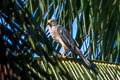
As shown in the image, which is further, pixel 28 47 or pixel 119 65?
pixel 119 65

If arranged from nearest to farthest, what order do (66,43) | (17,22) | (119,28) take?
(17,22), (119,28), (66,43)

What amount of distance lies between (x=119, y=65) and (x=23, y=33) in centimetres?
219

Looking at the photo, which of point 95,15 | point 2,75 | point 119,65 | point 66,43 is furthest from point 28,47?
point 66,43

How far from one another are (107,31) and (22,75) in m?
2.44

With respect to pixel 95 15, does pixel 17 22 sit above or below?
below

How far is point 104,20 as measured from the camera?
365 cm

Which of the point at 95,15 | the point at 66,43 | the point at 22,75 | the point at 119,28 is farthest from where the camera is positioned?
the point at 66,43

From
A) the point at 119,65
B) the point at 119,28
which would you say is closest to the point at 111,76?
the point at 119,65

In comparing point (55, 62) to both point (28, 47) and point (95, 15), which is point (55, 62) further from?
point (95, 15)

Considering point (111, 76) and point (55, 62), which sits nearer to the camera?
point (55, 62)

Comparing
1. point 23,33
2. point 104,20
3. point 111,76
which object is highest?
point 104,20

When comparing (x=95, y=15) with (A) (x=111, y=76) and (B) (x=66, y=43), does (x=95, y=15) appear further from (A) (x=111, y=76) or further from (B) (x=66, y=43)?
(B) (x=66, y=43)

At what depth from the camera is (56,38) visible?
17.7 feet

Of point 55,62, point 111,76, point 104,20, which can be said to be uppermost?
point 104,20
